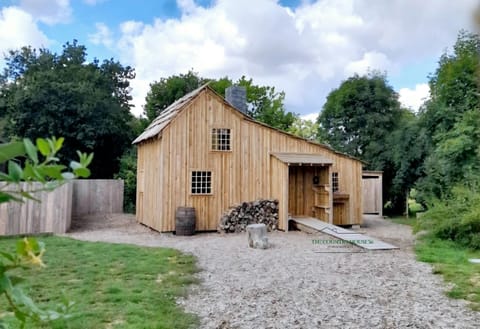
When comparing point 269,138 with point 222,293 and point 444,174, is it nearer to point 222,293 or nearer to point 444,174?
point 444,174

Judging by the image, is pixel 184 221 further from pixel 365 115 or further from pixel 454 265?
pixel 365 115

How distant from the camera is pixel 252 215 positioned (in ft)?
42.2

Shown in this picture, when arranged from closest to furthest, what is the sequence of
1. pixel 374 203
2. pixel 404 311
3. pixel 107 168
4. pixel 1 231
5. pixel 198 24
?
pixel 404 311, pixel 1 231, pixel 198 24, pixel 374 203, pixel 107 168

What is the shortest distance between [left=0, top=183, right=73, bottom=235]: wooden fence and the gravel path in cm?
303

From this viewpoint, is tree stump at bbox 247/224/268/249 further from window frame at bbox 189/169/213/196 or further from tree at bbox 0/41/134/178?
tree at bbox 0/41/134/178

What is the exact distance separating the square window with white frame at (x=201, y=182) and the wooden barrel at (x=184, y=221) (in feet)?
2.78

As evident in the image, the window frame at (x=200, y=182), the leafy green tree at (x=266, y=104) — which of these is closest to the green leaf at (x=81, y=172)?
the window frame at (x=200, y=182)

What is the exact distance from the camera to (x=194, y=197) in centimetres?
1256

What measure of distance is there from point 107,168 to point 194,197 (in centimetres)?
1019

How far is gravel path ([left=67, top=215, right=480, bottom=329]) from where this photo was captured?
4.84 meters

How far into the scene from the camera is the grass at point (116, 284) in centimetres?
464

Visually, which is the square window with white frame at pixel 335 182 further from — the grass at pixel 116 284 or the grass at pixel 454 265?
the grass at pixel 116 284

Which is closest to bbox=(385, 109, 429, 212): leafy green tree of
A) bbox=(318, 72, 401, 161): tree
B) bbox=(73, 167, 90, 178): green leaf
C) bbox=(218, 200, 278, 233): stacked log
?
bbox=(318, 72, 401, 161): tree

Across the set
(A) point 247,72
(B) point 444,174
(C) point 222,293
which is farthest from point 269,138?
(A) point 247,72
